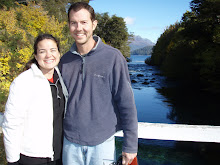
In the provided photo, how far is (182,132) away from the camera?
1671 mm

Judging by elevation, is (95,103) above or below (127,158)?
above

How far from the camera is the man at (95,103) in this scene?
1.51m

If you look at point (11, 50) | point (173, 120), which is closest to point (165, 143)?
point (173, 120)

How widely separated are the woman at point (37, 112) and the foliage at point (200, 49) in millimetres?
17197

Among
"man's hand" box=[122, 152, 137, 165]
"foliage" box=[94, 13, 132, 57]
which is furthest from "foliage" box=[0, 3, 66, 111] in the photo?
"foliage" box=[94, 13, 132, 57]

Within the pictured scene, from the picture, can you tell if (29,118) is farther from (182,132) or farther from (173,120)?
(173,120)

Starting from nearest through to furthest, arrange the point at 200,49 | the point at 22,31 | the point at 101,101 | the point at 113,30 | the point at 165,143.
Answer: the point at 101,101 → the point at 165,143 → the point at 22,31 → the point at 200,49 → the point at 113,30

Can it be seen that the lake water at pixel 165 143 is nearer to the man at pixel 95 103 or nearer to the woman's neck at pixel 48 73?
the man at pixel 95 103

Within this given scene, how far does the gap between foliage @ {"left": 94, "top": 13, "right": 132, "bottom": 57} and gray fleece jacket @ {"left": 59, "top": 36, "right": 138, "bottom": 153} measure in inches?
1507

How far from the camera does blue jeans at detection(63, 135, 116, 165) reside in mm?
1559

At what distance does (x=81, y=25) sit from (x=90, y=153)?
109 centimetres

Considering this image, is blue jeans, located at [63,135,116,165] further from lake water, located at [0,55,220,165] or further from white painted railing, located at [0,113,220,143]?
lake water, located at [0,55,220,165]

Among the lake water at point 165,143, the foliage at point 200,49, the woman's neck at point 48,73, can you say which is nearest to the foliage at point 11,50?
the lake water at point 165,143

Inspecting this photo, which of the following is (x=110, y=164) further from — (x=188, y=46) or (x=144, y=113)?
(x=188, y=46)
